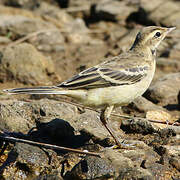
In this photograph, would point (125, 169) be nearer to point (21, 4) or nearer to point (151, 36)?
point (151, 36)

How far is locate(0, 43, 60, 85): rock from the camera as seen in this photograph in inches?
413

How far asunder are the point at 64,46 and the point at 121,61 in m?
6.80

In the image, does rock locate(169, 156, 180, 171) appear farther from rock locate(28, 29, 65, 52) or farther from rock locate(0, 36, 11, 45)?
rock locate(0, 36, 11, 45)

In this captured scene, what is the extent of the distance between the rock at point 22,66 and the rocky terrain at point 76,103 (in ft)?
0.09

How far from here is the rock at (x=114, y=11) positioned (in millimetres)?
15000

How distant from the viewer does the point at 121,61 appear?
289 inches

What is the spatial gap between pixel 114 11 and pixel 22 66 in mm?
5675

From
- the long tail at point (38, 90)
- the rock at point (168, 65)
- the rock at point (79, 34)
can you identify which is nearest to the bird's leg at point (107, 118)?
the long tail at point (38, 90)

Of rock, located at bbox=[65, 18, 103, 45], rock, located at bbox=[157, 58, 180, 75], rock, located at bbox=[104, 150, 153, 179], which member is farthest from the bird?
rock, located at bbox=[65, 18, 103, 45]

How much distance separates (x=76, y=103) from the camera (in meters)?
8.84

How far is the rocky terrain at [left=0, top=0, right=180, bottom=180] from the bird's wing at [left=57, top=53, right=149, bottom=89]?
93 cm

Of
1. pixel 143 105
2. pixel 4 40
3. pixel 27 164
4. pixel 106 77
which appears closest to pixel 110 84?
pixel 106 77

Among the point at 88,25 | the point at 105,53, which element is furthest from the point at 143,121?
the point at 88,25

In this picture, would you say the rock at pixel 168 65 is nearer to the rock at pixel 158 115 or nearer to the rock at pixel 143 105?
the rock at pixel 143 105
